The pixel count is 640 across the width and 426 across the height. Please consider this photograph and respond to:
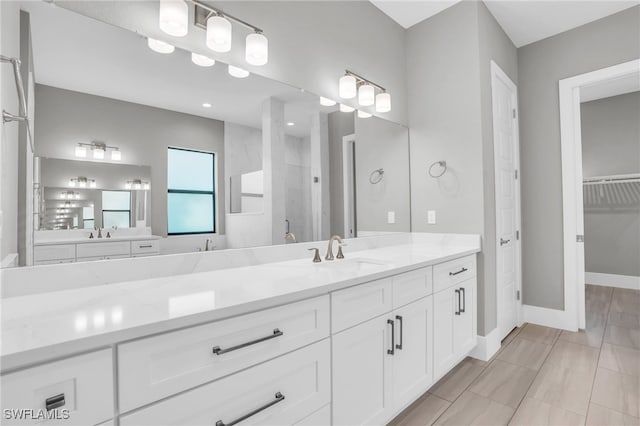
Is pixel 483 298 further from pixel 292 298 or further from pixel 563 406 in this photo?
pixel 292 298

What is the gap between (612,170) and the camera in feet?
13.8

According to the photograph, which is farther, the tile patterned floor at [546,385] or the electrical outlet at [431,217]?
the electrical outlet at [431,217]

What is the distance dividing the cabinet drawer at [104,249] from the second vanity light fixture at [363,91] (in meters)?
1.63

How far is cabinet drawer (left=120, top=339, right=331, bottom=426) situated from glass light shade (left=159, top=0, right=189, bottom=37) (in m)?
1.38

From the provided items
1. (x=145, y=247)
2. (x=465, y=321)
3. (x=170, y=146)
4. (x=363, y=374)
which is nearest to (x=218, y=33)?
(x=170, y=146)

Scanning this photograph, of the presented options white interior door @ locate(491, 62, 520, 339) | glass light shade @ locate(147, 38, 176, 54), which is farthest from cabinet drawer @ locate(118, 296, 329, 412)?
white interior door @ locate(491, 62, 520, 339)

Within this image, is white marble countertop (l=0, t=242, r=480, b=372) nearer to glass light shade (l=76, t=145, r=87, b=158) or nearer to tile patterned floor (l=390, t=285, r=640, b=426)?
glass light shade (l=76, t=145, r=87, b=158)

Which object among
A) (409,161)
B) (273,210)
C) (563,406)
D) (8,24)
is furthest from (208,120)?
(563,406)

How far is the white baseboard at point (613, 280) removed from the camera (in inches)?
160

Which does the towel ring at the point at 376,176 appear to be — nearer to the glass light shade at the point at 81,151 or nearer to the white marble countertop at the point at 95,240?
the white marble countertop at the point at 95,240

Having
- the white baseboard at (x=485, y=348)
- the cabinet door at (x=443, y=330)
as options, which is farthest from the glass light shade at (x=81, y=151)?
the white baseboard at (x=485, y=348)

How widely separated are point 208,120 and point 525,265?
3.25 m

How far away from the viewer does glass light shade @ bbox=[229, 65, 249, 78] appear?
1.57 m

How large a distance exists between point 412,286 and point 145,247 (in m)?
1.30
